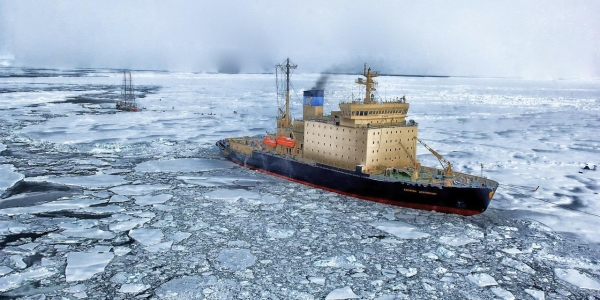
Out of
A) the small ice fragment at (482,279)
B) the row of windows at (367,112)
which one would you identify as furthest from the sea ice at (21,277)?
the row of windows at (367,112)

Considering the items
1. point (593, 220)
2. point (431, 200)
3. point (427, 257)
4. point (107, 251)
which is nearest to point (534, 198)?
point (593, 220)

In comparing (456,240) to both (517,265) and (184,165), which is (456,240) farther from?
(184,165)

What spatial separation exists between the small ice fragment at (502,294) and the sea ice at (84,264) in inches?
321

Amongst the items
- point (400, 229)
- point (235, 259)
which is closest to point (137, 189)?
point (235, 259)

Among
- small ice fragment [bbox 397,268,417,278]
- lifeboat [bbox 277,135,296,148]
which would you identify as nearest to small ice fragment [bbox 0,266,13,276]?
small ice fragment [bbox 397,268,417,278]

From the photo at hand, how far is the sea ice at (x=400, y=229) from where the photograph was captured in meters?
11.8

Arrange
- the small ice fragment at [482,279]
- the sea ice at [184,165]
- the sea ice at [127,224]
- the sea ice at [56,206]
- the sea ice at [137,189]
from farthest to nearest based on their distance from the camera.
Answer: the sea ice at [184,165]
the sea ice at [137,189]
the sea ice at [56,206]
the sea ice at [127,224]
the small ice fragment at [482,279]

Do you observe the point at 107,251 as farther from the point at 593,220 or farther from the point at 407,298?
the point at 593,220

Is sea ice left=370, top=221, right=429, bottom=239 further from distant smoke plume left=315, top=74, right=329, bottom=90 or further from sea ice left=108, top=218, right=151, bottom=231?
distant smoke plume left=315, top=74, right=329, bottom=90

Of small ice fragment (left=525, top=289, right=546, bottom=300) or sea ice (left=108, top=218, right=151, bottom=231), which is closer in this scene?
small ice fragment (left=525, top=289, right=546, bottom=300)

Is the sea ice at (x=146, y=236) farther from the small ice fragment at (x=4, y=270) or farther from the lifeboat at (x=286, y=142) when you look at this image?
the lifeboat at (x=286, y=142)

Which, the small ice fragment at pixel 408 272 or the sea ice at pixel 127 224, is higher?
the sea ice at pixel 127 224

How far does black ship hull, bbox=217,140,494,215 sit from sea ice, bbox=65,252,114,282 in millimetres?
8260

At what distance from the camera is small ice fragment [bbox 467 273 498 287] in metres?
8.95
